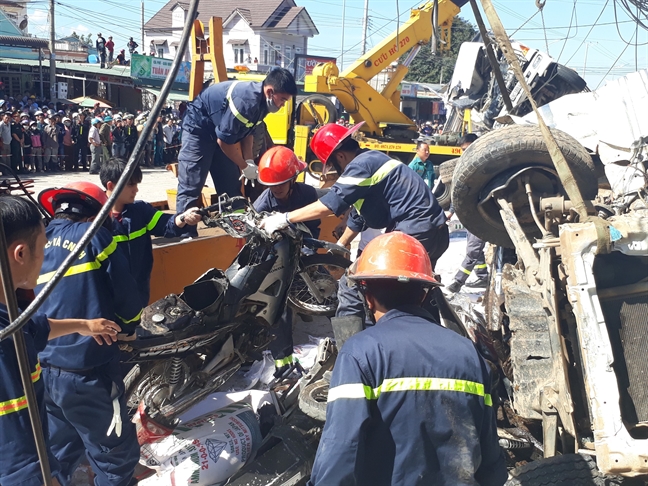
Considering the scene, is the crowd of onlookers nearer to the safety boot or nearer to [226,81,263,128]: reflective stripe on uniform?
[226,81,263,128]: reflective stripe on uniform

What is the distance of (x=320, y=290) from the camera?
4.93 metres

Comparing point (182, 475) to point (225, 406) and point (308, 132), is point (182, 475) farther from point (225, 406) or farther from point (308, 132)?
point (308, 132)

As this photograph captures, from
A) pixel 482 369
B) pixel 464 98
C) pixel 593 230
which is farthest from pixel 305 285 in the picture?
pixel 464 98

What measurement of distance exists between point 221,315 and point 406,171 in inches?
60.0

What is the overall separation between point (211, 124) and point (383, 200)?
192cm

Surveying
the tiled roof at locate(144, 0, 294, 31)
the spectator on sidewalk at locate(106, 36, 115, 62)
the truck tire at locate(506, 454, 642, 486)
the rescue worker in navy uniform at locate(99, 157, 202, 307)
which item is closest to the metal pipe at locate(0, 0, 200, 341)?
the rescue worker in navy uniform at locate(99, 157, 202, 307)

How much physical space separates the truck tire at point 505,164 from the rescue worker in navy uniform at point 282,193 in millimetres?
1212

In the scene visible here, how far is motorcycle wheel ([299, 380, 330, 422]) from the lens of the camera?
3.22 m

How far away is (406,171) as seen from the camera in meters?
4.12

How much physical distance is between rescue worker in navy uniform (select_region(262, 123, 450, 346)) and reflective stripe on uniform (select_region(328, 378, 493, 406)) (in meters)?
2.20

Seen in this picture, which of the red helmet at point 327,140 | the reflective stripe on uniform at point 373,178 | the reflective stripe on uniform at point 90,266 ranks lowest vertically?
the reflective stripe on uniform at point 90,266

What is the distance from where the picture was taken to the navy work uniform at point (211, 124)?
505 cm

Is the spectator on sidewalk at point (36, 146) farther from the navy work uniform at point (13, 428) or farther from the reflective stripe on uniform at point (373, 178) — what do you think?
the navy work uniform at point (13, 428)

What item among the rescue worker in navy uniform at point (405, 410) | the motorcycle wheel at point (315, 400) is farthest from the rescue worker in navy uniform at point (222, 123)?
the rescue worker in navy uniform at point (405, 410)
